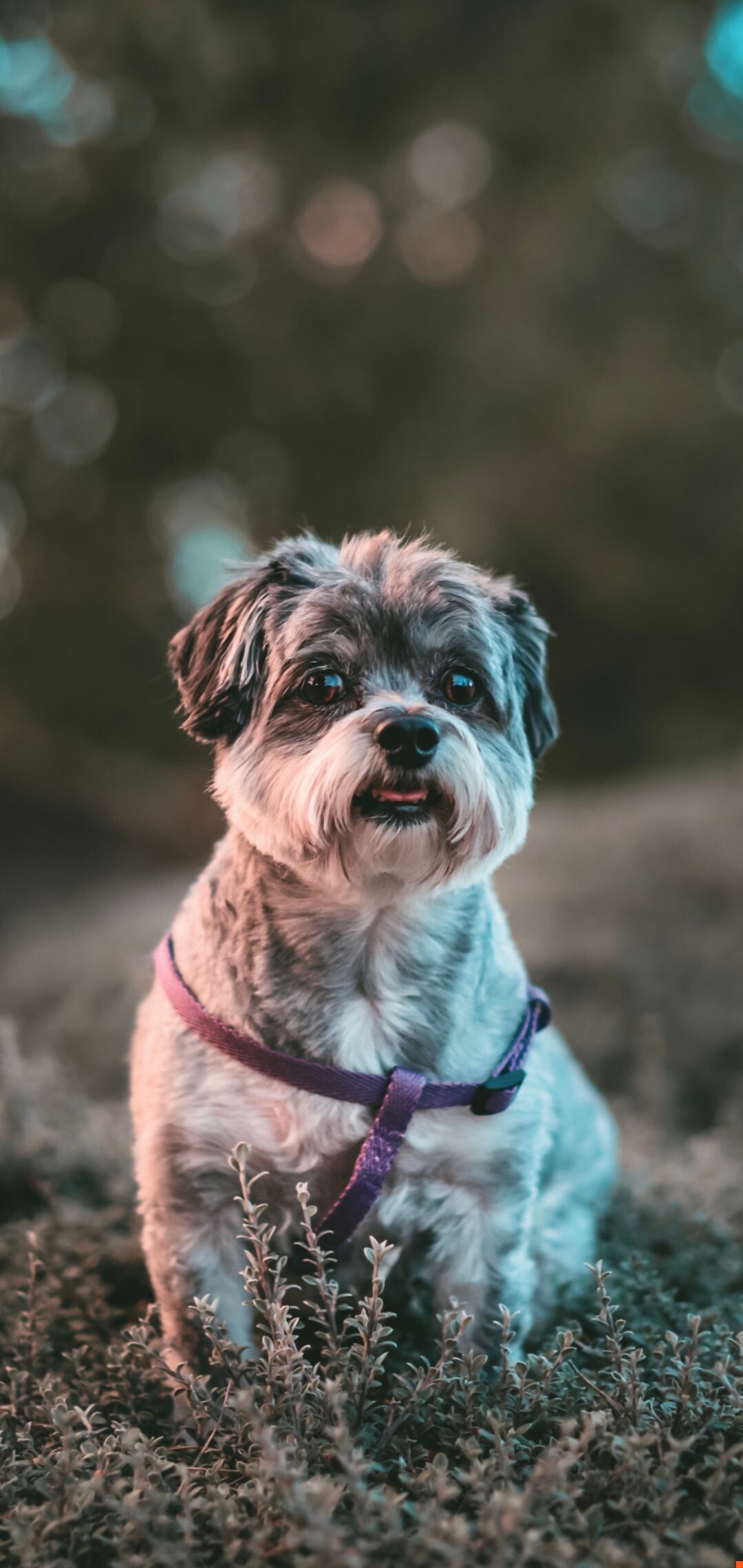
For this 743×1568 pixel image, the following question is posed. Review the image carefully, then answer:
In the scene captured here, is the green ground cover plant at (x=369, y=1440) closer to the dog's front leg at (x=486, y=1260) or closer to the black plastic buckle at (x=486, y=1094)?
the dog's front leg at (x=486, y=1260)

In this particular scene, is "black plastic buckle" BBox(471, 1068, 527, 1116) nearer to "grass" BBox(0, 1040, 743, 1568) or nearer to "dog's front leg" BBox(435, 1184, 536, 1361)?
"dog's front leg" BBox(435, 1184, 536, 1361)

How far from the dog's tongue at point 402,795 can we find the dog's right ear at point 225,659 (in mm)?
507

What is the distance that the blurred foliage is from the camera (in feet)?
34.2

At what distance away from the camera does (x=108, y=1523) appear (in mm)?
2162

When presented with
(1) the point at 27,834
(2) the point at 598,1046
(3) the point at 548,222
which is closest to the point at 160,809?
(1) the point at 27,834

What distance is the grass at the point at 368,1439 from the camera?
1942 millimetres

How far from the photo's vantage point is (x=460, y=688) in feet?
9.46

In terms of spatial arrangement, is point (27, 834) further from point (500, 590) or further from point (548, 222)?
point (500, 590)

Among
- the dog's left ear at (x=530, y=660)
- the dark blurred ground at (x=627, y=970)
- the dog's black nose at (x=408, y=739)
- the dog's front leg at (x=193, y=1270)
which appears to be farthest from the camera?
the dark blurred ground at (x=627, y=970)

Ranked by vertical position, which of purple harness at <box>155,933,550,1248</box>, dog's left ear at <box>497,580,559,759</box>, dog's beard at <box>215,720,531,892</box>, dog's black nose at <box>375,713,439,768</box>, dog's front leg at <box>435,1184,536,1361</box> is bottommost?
dog's front leg at <box>435,1184,536,1361</box>

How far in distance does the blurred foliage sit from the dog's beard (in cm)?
773

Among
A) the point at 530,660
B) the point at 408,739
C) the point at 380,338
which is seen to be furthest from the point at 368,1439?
the point at 380,338

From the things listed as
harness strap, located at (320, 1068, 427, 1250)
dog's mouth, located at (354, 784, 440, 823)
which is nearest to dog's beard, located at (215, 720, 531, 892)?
dog's mouth, located at (354, 784, 440, 823)

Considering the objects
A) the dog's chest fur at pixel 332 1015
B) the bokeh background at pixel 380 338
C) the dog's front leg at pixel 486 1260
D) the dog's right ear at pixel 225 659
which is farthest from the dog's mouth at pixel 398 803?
the bokeh background at pixel 380 338
